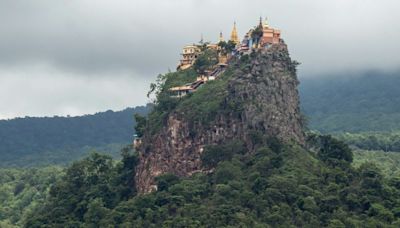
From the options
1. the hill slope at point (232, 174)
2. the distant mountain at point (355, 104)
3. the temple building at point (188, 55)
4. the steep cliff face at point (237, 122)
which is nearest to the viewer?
the hill slope at point (232, 174)

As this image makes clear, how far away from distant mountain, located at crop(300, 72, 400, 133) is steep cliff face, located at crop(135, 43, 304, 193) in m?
61.9

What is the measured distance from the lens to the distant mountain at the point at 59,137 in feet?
537

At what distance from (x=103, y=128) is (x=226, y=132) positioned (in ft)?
370

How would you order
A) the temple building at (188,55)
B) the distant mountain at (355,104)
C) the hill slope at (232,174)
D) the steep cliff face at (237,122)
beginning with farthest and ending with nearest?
the distant mountain at (355,104), the temple building at (188,55), the steep cliff face at (237,122), the hill slope at (232,174)

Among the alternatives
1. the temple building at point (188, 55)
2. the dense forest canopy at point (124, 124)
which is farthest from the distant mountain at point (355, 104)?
the temple building at point (188, 55)

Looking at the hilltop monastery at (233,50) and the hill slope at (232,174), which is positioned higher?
the hilltop monastery at (233,50)

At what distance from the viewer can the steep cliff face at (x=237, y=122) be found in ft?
252

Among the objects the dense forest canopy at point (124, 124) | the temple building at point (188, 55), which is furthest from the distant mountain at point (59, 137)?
the temple building at point (188, 55)

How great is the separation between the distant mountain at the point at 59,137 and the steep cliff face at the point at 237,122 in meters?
77.9

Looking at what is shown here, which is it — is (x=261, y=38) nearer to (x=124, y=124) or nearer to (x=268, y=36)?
(x=268, y=36)

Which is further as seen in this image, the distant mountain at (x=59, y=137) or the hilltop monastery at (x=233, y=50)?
the distant mountain at (x=59, y=137)

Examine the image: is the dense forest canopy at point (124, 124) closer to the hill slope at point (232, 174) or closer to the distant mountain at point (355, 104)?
the distant mountain at point (355, 104)

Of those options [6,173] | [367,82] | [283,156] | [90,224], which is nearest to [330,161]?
[283,156]

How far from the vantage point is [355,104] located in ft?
524
